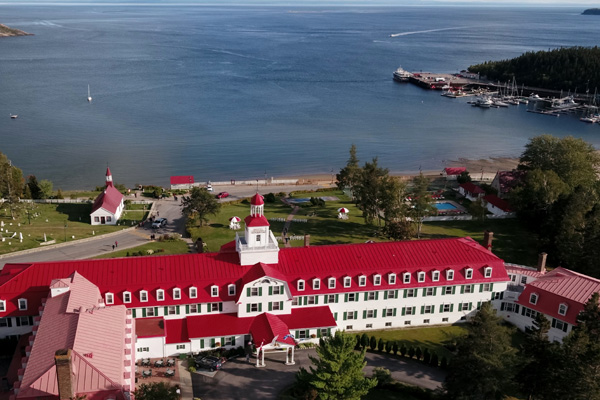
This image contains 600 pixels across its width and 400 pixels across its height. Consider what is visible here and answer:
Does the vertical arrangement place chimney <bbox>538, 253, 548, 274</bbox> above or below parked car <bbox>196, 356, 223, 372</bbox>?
above

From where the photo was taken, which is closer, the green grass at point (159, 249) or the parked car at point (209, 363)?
the parked car at point (209, 363)

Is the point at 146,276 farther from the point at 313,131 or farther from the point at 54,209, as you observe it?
the point at 313,131

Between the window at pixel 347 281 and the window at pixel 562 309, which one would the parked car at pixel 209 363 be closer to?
the window at pixel 347 281

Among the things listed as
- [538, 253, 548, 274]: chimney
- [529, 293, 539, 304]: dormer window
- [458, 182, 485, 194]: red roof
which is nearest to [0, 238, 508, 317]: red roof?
[529, 293, 539, 304]: dormer window

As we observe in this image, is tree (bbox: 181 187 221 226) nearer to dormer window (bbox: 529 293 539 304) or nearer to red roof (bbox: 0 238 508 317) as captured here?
red roof (bbox: 0 238 508 317)

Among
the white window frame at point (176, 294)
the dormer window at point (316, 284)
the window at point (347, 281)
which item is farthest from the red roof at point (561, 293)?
the white window frame at point (176, 294)

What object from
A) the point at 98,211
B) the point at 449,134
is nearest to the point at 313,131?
the point at 449,134
